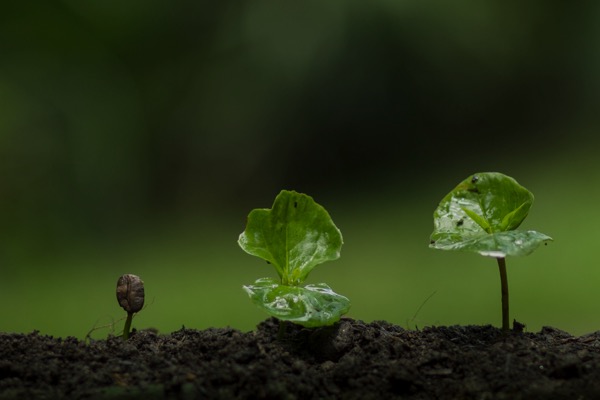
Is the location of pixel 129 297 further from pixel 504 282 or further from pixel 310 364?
pixel 504 282

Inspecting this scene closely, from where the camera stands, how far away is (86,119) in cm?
263

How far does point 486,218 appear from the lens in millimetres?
947

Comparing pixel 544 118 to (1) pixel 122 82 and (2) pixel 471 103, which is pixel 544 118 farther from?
(1) pixel 122 82

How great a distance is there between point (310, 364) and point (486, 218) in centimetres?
31

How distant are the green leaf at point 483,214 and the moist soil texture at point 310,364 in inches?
5.1

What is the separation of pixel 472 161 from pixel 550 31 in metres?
0.58

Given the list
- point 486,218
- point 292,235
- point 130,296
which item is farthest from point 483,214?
point 130,296

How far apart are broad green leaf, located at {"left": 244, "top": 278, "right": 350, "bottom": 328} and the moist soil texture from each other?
0.14 feet

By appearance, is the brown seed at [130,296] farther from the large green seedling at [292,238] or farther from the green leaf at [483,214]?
the green leaf at [483,214]

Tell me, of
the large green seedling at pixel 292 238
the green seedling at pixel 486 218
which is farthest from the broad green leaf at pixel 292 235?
the green seedling at pixel 486 218

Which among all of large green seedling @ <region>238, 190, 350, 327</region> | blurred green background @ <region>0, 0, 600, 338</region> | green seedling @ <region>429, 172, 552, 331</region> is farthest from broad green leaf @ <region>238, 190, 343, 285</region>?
blurred green background @ <region>0, 0, 600, 338</region>

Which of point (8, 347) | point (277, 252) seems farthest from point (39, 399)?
point (277, 252)

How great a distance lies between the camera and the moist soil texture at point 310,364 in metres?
0.71

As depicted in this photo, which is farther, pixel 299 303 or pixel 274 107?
pixel 274 107
